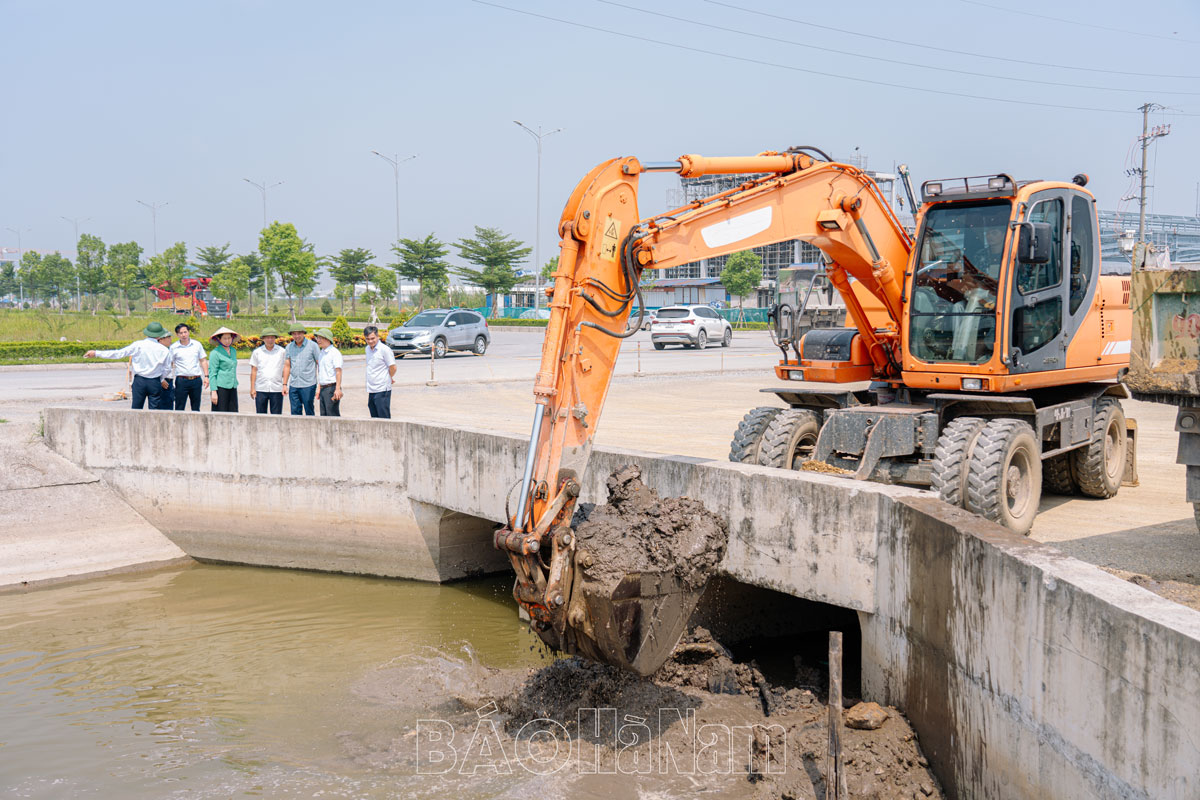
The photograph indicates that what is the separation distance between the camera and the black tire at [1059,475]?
1034 centimetres

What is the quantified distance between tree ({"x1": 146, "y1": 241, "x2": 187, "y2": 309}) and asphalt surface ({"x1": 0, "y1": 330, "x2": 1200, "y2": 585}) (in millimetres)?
50057

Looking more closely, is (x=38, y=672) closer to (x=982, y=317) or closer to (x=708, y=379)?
(x=982, y=317)

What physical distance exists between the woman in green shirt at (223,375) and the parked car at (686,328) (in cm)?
2296

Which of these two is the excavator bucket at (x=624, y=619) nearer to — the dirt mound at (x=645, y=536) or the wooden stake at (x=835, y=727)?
the dirt mound at (x=645, y=536)

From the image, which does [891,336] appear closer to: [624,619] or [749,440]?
[749,440]

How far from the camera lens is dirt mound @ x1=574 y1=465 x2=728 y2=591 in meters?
5.73

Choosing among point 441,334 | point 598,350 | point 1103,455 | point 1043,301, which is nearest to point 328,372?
point 598,350

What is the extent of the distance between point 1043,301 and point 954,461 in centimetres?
189

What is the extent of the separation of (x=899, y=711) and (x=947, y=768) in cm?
68

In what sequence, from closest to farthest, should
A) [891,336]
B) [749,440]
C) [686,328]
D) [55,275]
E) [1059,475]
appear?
[749,440] → [891,336] → [1059,475] → [686,328] → [55,275]

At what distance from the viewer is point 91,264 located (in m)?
75.6

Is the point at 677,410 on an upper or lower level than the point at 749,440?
lower

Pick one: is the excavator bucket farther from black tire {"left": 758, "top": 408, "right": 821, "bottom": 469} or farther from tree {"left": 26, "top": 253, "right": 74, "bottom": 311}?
tree {"left": 26, "top": 253, "right": 74, "bottom": 311}

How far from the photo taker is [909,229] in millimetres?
9805
